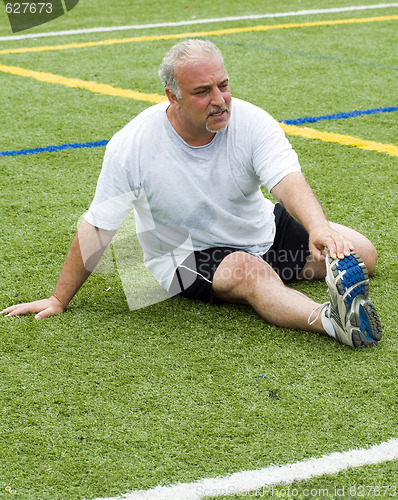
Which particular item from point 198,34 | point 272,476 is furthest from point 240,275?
point 198,34

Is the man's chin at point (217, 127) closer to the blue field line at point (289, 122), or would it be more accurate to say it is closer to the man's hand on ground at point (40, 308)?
the man's hand on ground at point (40, 308)

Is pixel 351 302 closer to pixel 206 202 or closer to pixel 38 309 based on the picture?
pixel 206 202

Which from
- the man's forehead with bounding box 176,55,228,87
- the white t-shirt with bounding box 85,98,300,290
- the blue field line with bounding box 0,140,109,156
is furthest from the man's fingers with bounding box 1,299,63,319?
the blue field line with bounding box 0,140,109,156

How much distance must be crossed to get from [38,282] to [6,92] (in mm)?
3531

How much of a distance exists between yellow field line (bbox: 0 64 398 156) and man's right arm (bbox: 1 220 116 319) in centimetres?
248

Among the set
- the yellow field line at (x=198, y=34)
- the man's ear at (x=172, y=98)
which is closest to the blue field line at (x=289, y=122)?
the man's ear at (x=172, y=98)

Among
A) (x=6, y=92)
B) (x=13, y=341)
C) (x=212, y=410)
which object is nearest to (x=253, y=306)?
(x=212, y=410)

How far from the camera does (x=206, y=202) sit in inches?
120

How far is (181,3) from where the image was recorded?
1083 cm

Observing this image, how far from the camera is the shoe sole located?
262 centimetres

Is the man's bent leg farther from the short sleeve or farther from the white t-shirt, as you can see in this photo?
the short sleeve

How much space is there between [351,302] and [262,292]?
0.44 meters

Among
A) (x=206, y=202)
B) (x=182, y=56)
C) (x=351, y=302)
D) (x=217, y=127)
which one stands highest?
(x=182, y=56)

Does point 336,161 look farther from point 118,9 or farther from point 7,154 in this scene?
point 118,9
